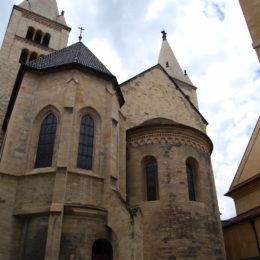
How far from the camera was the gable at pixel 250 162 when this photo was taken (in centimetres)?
2005

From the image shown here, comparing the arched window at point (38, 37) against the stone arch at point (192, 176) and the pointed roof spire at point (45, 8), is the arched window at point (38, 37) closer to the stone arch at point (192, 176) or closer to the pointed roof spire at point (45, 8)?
the pointed roof spire at point (45, 8)

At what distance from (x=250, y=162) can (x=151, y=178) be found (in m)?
8.14

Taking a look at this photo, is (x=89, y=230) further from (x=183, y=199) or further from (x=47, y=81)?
(x=47, y=81)

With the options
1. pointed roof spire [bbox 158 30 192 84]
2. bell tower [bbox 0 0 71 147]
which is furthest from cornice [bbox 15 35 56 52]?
pointed roof spire [bbox 158 30 192 84]

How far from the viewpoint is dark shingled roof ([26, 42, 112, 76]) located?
51.6 ft

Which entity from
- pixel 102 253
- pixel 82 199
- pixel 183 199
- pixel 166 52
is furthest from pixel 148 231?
pixel 166 52

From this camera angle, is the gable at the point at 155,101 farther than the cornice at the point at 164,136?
Yes

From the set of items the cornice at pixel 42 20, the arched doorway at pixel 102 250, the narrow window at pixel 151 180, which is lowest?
the arched doorway at pixel 102 250

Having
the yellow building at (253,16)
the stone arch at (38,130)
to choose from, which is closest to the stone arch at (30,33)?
the stone arch at (38,130)

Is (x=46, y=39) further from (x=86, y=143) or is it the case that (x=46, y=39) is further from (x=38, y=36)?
(x=86, y=143)

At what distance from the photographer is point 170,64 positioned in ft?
133

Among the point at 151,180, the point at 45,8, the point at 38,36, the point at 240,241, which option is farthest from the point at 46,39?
the point at 240,241

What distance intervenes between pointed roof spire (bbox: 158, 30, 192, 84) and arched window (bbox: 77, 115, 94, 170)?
2657 cm

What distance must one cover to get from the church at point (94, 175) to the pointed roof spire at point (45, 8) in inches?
A: 712
